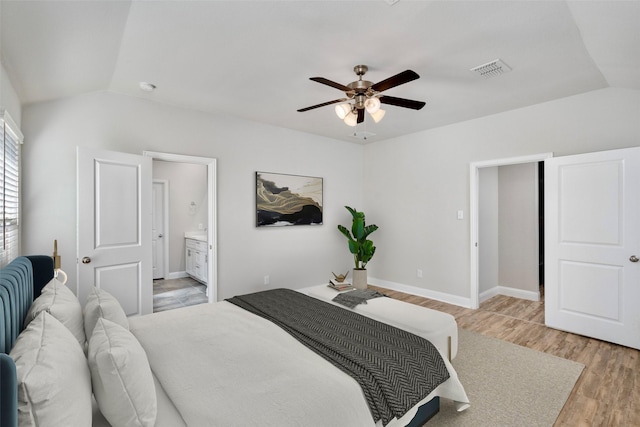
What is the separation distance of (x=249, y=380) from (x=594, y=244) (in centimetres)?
368

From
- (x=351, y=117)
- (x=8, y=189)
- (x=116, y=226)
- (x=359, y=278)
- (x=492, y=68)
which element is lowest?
(x=359, y=278)

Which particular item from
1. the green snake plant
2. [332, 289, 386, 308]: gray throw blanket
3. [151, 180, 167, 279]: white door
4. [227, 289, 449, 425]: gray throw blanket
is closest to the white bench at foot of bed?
[332, 289, 386, 308]: gray throw blanket

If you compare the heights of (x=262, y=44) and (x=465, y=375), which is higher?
(x=262, y=44)

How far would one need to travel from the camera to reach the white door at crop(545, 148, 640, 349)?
3025 mm

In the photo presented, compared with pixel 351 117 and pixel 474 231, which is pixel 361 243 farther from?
pixel 351 117

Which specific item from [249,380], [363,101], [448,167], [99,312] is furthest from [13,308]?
[448,167]

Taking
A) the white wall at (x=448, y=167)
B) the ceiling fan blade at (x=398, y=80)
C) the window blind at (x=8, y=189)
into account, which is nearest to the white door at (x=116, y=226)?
the window blind at (x=8, y=189)

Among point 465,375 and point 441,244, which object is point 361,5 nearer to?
point 465,375

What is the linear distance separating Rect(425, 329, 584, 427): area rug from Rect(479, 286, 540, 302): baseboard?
1.73 m

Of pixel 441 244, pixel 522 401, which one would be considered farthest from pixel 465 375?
pixel 441 244

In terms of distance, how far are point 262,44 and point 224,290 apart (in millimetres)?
2995

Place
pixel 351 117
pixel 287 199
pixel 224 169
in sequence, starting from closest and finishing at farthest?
1. pixel 351 117
2. pixel 224 169
3. pixel 287 199

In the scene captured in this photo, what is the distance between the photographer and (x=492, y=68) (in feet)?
9.02

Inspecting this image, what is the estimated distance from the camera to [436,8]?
1938mm
